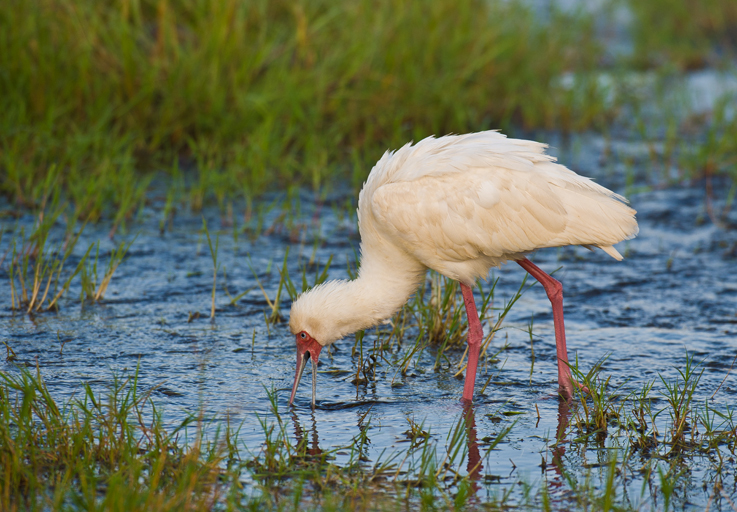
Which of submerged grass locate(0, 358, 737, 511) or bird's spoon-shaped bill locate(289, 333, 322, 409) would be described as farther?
bird's spoon-shaped bill locate(289, 333, 322, 409)

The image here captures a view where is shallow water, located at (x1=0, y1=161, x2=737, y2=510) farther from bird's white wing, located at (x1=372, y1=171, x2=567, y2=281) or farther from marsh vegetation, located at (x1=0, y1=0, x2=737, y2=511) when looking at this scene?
bird's white wing, located at (x1=372, y1=171, x2=567, y2=281)

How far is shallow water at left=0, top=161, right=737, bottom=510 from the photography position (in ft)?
13.6

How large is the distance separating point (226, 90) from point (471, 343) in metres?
A: 4.11

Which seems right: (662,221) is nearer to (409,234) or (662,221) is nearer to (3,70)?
(409,234)

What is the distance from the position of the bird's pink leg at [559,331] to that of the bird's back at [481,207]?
29 cm

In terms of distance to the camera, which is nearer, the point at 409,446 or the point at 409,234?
the point at 409,446

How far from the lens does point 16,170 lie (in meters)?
6.88

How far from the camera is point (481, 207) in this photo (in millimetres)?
4730

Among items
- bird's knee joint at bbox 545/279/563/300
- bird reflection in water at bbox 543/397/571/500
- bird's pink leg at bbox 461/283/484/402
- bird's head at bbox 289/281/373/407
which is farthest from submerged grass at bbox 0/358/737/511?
bird's knee joint at bbox 545/279/563/300

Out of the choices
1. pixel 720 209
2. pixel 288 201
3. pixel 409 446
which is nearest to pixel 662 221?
pixel 720 209

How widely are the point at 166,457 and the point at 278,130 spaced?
191 inches

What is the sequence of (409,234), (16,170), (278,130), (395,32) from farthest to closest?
(395,32), (278,130), (16,170), (409,234)

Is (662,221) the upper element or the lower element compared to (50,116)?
lower

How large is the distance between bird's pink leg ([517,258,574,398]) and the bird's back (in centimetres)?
29
